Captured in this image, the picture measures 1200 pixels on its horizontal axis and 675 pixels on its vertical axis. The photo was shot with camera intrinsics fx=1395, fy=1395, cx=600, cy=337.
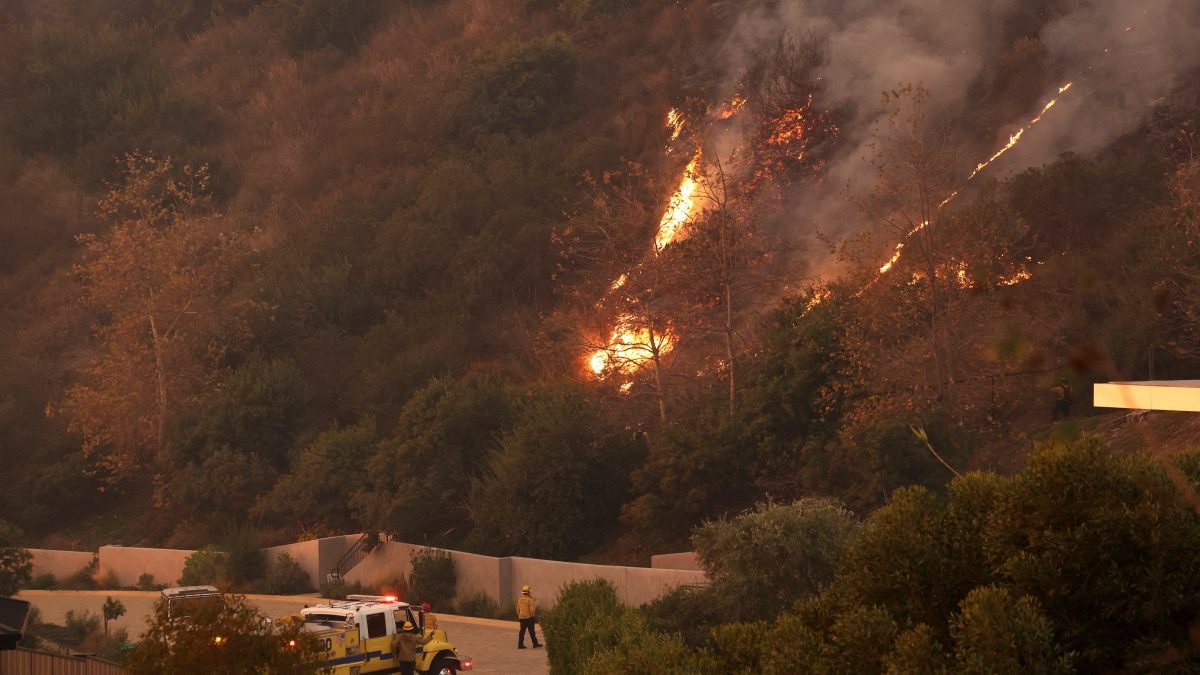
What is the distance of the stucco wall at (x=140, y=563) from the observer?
4297 cm

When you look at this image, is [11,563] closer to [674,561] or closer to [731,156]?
[674,561]

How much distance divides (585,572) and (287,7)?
59210mm

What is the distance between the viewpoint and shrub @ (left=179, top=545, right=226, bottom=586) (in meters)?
39.7

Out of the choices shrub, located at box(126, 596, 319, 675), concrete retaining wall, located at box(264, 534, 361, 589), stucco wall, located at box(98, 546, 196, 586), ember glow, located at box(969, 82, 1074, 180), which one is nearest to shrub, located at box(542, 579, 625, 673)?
shrub, located at box(126, 596, 319, 675)

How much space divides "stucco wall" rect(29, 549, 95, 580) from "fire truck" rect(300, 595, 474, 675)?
994 inches

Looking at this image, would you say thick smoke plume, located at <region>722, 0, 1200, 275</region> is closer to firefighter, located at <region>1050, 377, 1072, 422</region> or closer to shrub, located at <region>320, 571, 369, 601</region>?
firefighter, located at <region>1050, 377, 1072, 422</region>

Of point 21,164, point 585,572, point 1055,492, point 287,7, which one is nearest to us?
point 1055,492

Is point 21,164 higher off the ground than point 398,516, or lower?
higher

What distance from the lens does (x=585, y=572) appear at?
1305 inches

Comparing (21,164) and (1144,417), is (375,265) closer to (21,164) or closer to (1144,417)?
(21,164)

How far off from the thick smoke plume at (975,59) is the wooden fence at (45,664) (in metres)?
34.2

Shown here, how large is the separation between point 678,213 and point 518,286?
8010mm

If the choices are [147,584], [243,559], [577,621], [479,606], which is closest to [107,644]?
[479,606]

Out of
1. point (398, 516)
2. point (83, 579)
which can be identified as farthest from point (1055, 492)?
point (83, 579)
